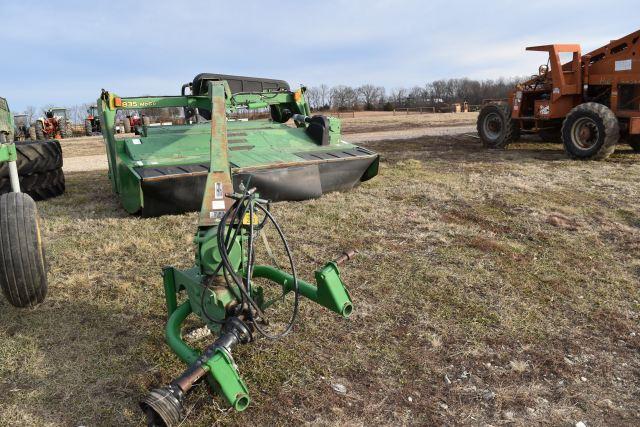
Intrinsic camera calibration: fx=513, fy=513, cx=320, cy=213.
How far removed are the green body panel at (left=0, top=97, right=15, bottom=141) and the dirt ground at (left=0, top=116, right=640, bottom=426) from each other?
1.04 metres

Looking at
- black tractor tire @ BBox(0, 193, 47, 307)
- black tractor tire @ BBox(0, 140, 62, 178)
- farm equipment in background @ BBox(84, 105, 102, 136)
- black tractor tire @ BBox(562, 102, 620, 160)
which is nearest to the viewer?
black tractor tire @ BBox(0, 193, 47, 307)

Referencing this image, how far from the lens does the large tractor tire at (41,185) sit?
616 centimetres

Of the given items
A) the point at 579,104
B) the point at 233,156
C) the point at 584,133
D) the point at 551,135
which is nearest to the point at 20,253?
the point at 233,156

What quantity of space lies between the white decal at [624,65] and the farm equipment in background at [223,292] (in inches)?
314

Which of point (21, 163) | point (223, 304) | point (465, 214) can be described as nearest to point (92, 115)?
point (21, 163)

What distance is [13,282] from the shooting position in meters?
2.92

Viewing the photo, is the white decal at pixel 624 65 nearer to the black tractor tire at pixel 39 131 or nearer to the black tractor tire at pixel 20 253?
the black tractor tire at pixel 20 253

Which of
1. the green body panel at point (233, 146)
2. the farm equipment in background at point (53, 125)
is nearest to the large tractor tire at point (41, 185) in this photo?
the green body panel at point (233, 146)

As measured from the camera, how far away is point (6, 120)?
3660 millimetres

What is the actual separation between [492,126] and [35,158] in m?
8.53

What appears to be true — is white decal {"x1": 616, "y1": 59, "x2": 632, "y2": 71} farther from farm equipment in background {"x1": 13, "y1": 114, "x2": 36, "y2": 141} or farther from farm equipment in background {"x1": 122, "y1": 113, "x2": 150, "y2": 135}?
farm equipment in background {"x1": 13, "y1": 114, "x2": 36, "y2": 141}

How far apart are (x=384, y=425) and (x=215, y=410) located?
734mm

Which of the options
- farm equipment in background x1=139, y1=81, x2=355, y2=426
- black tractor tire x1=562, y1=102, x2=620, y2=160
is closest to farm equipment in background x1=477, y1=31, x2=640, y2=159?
black tractor tire x1=562, y1=102, x2=620, y2=160

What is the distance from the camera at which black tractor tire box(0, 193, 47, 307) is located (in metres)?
2.89
